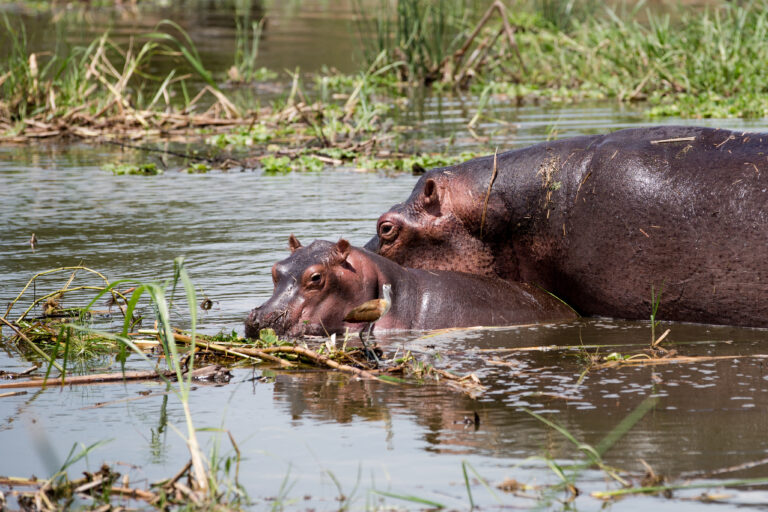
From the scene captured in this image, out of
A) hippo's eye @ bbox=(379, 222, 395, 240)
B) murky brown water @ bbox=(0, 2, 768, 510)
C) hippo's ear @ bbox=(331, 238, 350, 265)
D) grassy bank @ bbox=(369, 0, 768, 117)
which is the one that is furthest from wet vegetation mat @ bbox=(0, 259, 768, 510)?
grassy bank @ bbox=(369, 0, 768, 117)

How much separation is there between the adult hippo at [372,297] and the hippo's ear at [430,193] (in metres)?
0.52

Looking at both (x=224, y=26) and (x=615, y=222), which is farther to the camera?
(x=224, y=26)

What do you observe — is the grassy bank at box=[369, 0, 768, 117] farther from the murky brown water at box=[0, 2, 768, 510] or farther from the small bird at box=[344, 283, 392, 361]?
the small bird at box=[344, 283, 392, 361]

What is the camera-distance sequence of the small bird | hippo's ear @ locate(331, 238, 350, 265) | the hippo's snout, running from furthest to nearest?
hippo's ear @ locate(331, 238, 350, 265) → the hippo's snout → the small bird

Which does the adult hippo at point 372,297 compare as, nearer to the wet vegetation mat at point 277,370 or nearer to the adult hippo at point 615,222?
the wet vegetation mat at point 277,370

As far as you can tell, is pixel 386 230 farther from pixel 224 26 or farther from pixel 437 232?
pixel 224 26

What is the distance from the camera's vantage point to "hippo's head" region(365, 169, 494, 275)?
601cm

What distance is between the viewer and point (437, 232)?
19.9 ft

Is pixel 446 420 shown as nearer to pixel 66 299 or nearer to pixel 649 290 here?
pixel 649 290

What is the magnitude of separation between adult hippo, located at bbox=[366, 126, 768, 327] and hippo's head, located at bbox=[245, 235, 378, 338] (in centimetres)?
82

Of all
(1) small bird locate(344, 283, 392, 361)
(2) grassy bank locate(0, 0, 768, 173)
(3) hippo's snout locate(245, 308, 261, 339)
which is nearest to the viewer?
(1) small bird locate(344, 283, 392, 361)

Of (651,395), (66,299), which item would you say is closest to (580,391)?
(651,395)

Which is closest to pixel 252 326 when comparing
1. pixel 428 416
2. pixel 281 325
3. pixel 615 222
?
pixel 281 325

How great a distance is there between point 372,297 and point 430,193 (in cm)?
93
